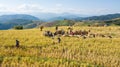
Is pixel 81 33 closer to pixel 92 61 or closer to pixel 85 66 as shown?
pixel 92 61

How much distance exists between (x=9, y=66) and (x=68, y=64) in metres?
4.56

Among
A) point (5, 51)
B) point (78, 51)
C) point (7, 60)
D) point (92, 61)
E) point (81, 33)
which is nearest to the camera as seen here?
point (7, 60)

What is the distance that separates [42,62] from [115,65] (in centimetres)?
642

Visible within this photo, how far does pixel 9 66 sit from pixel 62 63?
413 centimetres

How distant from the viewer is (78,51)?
85.5ft

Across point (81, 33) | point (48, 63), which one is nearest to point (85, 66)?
point (48, 63)

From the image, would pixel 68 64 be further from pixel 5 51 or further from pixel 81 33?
pixel 81 33

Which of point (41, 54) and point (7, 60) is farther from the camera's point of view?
point (41, 54)

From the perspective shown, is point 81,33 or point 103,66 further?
point 81,33

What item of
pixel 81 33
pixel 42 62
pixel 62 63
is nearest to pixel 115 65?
pixel 62 63

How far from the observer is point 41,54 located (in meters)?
23.5

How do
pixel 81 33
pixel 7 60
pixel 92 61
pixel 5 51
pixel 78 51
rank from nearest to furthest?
pixel 7 60 < pixel 92 61 < pixel 5 51 < pixel 78 51 < pixel 81 33

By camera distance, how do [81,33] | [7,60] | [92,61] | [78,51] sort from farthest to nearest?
[81,33] → [78,51] → [92,61] → [7,60]

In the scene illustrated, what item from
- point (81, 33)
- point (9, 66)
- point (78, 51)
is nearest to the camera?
point (9, 66)
